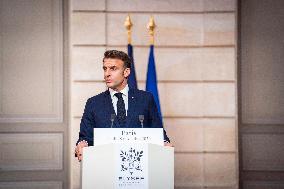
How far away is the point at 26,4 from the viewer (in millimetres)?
5547

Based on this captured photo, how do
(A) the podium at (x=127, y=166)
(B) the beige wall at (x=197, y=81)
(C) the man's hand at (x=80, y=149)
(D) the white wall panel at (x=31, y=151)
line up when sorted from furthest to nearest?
(D) the white wall panel at (x=31, y=151) → (B) the beige wall at (x=197, y=81) → (C) the man's hand at (x=80, y=149) → (A) the podium at (x=127, y=166)

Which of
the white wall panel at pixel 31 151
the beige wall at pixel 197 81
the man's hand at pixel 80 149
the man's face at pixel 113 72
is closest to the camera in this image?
the man's hand at pixel 80 149

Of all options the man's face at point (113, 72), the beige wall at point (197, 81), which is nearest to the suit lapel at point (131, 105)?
the man's face at point (113, 72)

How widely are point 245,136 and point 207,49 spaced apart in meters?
1.30

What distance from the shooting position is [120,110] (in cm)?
336

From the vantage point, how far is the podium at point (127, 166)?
9.02 feet

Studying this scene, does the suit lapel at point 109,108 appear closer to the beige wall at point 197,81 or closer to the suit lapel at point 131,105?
the suit lapel at point 131,105

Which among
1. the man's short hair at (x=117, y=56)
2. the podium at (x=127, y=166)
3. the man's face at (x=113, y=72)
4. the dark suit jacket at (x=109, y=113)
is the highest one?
the man's short hair at (x=117, y=56)

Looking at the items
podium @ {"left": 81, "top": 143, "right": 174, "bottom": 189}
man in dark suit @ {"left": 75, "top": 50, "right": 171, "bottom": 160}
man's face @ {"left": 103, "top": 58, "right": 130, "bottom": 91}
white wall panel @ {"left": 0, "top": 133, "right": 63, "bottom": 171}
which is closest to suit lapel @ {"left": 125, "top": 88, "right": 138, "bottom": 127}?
man in dark suit @ {"left": 75, "top": 50, "right": 171, "bottom": 160}

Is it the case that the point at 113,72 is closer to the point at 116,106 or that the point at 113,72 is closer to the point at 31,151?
the point at 116,106

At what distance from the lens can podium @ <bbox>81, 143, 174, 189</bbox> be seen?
9.02 ft

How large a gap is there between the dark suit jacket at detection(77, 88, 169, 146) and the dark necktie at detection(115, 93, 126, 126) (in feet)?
0.11

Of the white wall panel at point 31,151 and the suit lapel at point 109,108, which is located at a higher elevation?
the suit lapel at point 109,108

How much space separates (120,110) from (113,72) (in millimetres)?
317
